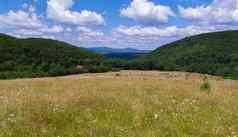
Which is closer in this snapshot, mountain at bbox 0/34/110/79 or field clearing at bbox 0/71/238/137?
field clearing at bbox 0/71/238/137

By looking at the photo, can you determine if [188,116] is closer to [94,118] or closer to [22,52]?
[94,118]

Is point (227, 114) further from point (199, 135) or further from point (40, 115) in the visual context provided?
point (40, 115)

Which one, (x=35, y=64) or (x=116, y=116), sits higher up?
(x=116, y=116)

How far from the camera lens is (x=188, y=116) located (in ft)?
28.6


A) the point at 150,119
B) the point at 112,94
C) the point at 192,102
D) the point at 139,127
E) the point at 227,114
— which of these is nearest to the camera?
the point at 139,127

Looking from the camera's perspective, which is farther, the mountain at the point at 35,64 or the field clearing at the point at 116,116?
the mountain at the point at 35,64

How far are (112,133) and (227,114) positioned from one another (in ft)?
13.4

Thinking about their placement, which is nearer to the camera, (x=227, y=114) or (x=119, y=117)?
(x=119, y=117)

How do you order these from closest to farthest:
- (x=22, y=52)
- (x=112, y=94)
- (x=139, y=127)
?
(x=139, y=127), (x=112, y=94), (x=22, y=52)

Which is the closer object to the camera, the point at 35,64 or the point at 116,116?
the point at 116,116

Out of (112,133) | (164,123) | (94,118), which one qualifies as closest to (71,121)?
(94,118)

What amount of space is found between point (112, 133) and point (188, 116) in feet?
8.93

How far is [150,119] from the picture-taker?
8383 millimetres

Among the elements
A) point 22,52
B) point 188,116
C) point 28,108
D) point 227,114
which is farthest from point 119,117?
point 22,52
